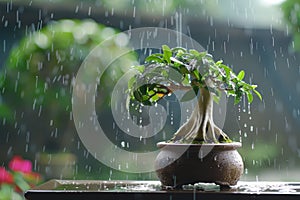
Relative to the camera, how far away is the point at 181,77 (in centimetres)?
125

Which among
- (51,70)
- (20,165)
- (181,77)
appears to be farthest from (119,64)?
(181,77)

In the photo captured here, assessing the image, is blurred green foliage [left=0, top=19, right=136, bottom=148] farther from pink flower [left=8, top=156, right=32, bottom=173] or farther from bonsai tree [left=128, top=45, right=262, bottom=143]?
bonsai tree [left=128, top=45, right=262, bottom=143]

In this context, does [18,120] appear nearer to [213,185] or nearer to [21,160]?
[21,160]

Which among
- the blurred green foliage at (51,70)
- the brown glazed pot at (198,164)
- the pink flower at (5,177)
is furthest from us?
the blurred green foliage at (51,70)

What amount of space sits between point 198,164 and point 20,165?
1.54m

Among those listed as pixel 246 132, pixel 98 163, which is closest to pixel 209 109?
pixel 246 132

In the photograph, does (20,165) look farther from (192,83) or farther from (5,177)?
(192,83)

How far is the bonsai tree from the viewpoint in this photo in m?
1.24

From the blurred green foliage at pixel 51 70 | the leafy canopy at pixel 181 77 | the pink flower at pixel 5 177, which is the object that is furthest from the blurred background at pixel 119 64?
the leafy canopy at pixel 181 77

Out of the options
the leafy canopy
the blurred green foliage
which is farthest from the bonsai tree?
the blurred green foliage

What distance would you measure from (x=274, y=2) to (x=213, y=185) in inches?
65.3

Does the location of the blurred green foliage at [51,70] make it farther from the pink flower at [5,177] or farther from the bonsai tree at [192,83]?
the bonsai tree at [192,83]

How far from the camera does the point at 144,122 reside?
269 centimetres

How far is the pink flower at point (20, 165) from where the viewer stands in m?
2.53
